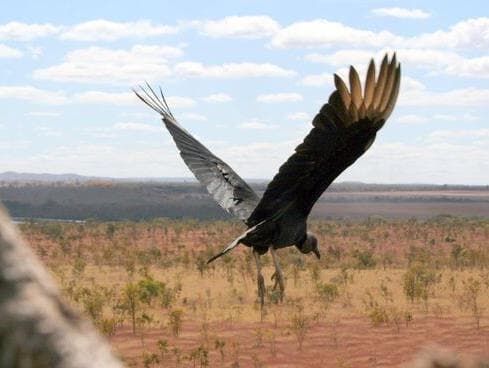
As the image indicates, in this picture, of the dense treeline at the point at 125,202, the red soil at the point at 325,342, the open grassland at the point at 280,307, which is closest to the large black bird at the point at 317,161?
the red soil at the point at 325,342

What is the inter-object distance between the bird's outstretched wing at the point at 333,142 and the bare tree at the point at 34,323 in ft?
12.0

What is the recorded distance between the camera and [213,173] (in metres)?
6.61

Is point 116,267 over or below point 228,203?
below

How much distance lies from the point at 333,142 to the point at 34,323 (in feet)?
14.1

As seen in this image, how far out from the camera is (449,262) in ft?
76.9

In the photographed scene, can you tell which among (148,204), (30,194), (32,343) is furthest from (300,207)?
(30,194)

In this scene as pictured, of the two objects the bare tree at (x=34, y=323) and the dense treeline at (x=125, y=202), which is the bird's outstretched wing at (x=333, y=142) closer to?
the bare tree at (x=34, y=323)

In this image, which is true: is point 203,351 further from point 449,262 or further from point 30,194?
point 30,194

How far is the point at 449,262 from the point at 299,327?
456 inches

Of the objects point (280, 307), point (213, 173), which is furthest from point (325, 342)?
point (213, 173)

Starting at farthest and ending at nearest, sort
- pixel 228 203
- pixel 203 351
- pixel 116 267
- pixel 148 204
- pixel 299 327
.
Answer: pixel 148 204 → pixel 116 267 → pixel 299 327 → pixel 203 351 → pixel 228 203

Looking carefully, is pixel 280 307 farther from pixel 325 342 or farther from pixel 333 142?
pixel 333 142

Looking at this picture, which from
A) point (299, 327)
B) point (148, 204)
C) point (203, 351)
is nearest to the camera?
point (203, 351)

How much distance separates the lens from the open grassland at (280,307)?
11.7 metres
